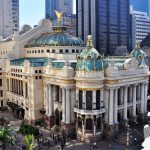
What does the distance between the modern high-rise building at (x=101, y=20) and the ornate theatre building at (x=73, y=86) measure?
339ft

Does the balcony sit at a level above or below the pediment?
below

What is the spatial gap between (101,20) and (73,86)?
13247 cm

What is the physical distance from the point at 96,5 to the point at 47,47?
11059 cm

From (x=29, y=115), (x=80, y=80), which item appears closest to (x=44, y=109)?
(x=29, y=115)

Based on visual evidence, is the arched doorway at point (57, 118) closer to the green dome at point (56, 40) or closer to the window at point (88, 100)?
the window at point (88, 100)

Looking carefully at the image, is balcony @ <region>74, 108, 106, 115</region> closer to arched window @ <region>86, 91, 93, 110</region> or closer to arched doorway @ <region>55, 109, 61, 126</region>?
arched window @ <region>86, 91, 93, 110</region>

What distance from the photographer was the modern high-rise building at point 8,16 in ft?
540

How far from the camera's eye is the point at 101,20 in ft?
623

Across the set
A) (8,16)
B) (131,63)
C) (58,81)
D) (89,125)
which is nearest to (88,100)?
(89,125)

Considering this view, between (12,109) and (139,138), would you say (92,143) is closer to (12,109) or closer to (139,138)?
(139,138)

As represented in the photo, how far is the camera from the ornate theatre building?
61562mm

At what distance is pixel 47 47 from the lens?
82.2 m

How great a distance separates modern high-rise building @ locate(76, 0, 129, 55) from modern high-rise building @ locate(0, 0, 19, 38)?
44880mm

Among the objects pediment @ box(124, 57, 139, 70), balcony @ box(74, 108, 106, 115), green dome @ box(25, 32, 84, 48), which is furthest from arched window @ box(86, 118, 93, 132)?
green dome @ box(25, 32, 84, 48)
